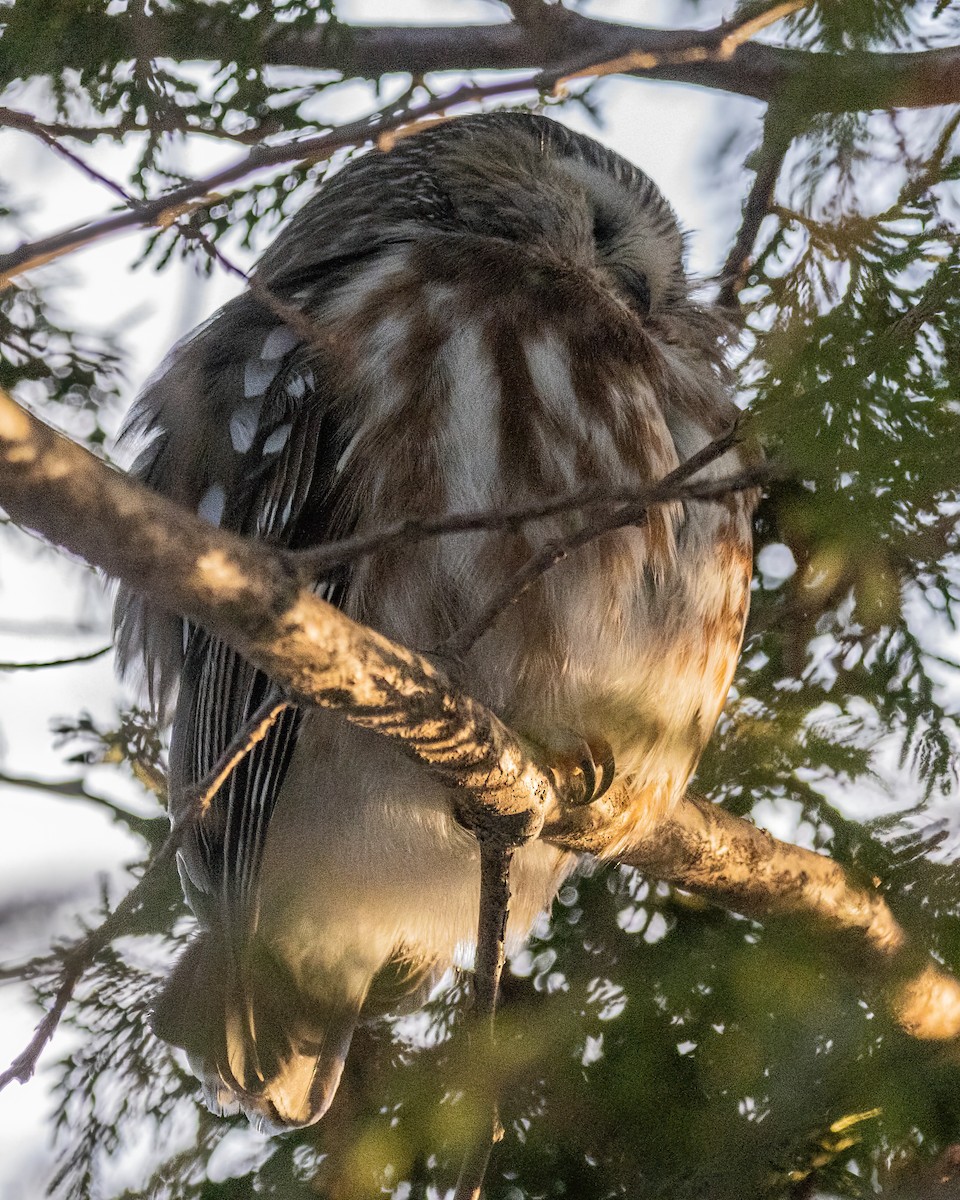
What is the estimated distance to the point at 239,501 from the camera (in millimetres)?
3068

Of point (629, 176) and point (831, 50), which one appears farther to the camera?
point (629, 176)

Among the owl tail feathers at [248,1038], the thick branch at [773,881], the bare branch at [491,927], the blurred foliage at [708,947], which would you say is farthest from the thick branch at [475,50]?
the owl tail feathers at [248,1038]

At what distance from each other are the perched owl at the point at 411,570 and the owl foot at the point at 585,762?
0.05 ft

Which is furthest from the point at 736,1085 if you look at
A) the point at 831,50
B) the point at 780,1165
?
the point at 831,50

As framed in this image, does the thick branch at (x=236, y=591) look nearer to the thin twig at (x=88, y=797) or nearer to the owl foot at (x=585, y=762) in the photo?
the owl foot at (x=585, y=762)

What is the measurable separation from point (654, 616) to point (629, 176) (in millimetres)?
1570

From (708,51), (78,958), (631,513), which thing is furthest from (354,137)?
(78,958)

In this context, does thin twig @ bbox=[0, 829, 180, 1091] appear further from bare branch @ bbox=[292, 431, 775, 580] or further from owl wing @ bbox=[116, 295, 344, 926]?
owl wing @ bbox=[116, 295, 344, 926]

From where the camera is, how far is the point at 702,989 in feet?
9.29

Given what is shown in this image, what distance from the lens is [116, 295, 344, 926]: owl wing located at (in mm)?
2914

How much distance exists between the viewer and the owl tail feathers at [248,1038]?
304cm

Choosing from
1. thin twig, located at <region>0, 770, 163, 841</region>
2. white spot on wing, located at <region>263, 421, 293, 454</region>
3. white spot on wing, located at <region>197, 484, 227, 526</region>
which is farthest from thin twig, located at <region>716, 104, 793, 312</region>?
thin twig, located at <region>0, 770, 163, 841</region>

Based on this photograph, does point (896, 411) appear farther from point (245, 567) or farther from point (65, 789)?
point (65, 789)

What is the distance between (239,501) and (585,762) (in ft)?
3.32
